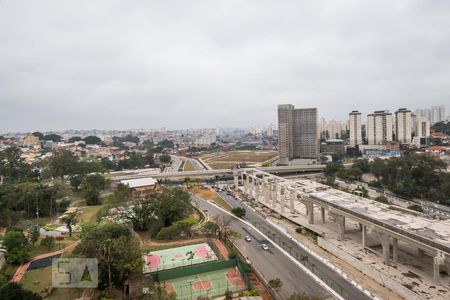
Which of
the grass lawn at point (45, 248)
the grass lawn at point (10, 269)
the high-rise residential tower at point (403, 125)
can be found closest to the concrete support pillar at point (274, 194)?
the grass lawn at point (45, 248)

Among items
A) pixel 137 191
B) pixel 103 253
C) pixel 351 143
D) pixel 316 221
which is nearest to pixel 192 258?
pixel 103 253

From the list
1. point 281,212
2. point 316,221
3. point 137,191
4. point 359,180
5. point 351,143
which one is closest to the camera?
point 316,221

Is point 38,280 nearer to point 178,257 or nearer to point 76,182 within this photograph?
point 178,257

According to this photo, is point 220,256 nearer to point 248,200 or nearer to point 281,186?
point 281,186

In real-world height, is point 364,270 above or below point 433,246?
below

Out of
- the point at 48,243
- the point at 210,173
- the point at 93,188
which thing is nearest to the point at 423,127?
the point at 210,173

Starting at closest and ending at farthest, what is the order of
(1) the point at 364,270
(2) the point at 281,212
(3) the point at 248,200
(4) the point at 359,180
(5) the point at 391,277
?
(5) the point at 391,277 → (1) the point at 364,270 → (2) the point at 281,212 → (3) the point at 248,200 → (4) the point at 359,180

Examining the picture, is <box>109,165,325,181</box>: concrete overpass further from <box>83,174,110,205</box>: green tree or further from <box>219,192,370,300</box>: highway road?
<box>219,192,370,300</box>: highway road
